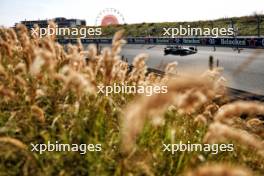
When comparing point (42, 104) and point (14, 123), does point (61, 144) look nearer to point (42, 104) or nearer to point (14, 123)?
point (14, 123)

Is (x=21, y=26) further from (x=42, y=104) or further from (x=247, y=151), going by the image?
(x=247, y=151)

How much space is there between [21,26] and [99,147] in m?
2.04

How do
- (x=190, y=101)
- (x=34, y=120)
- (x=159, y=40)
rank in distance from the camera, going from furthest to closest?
(x=159, y=40) < (x=34, y=120) < (x=190, y=101)

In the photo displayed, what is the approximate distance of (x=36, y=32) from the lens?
644 cm

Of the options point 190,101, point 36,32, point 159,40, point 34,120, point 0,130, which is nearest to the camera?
point 190,101

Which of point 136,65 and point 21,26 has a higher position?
point 21,26

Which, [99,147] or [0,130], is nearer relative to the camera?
[99,147]

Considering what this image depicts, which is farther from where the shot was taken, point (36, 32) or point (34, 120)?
point (36, 32)

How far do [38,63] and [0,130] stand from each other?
1.61 m

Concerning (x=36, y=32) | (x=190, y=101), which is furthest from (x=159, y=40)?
(x=190, y=101)

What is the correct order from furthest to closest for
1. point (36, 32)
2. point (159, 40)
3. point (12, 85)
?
point (159, 40)
point (36, 32)
point (12, 85)

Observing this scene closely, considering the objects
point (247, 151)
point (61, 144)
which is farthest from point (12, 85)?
point (247, 151)

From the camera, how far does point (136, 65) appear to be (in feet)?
13.0

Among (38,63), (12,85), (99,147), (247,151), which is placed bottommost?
(247,151)
